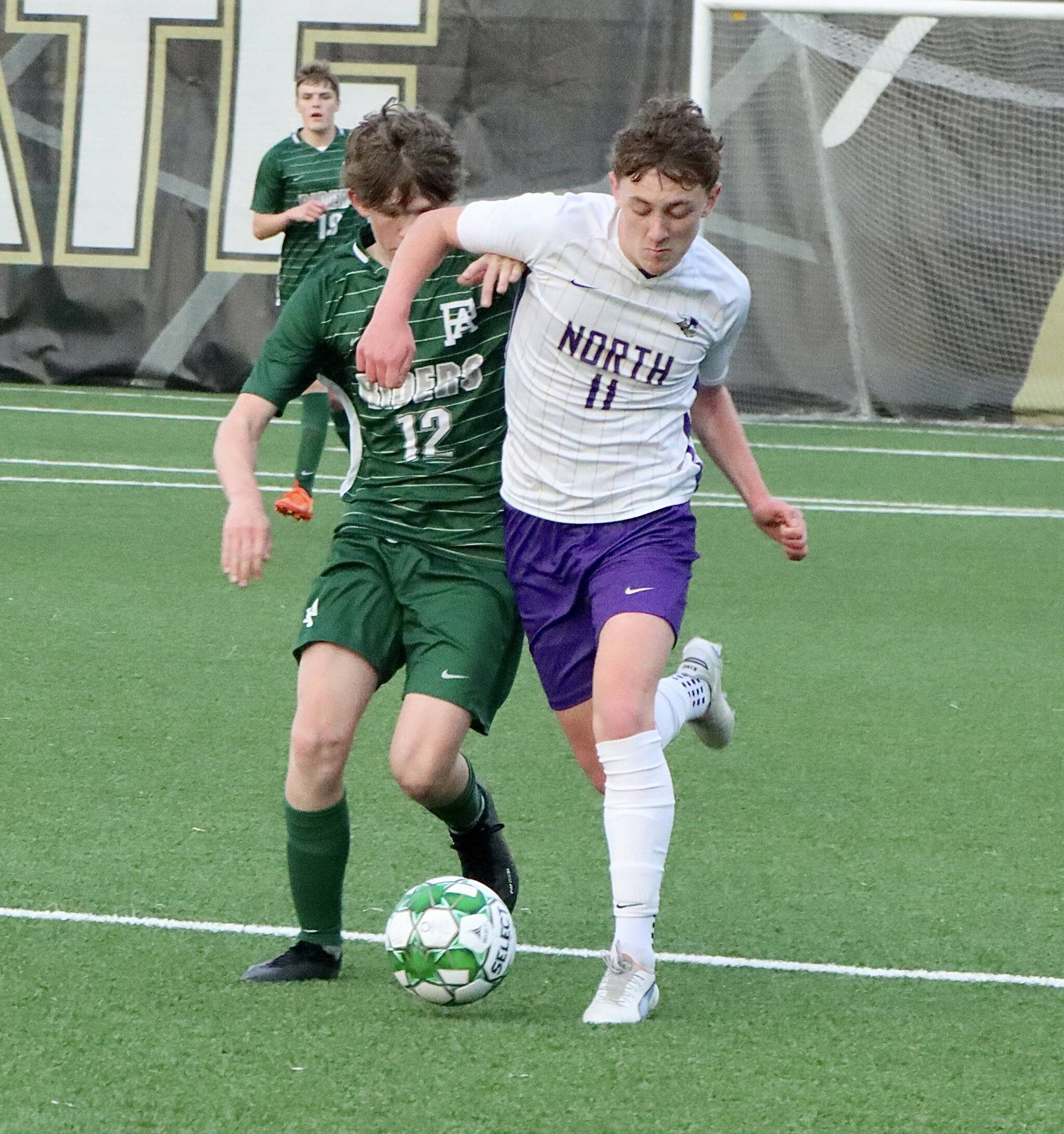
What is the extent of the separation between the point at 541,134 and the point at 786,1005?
10.9 metres

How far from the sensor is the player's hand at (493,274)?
3.47 m

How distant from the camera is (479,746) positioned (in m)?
5.24

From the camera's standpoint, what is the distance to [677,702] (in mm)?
4090

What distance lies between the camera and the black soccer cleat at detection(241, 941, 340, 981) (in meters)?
3.38

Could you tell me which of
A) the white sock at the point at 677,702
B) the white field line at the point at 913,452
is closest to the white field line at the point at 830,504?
the white field line at the point at 913,452

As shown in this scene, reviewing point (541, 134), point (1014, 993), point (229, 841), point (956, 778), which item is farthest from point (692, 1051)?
point (541, 134)

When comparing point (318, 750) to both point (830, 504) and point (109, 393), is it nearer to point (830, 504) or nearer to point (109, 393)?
point (830, 504)

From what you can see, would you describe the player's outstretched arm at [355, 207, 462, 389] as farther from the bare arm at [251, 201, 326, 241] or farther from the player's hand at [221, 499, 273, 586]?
the bare arm at [251, 201, 326, 241]

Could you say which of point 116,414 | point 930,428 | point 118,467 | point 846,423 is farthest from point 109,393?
point 930,428

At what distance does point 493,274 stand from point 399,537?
0.54m

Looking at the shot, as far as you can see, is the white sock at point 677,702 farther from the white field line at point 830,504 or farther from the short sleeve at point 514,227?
the white field line at point 830,504

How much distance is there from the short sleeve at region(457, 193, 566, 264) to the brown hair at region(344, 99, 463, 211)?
10cm

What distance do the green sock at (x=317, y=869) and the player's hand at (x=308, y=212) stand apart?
5836 mm

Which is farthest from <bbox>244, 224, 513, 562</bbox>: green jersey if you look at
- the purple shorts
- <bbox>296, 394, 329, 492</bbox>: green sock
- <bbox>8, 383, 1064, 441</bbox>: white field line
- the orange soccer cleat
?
<bbox>8, 383, 1064, 441</bbox>: white field line
